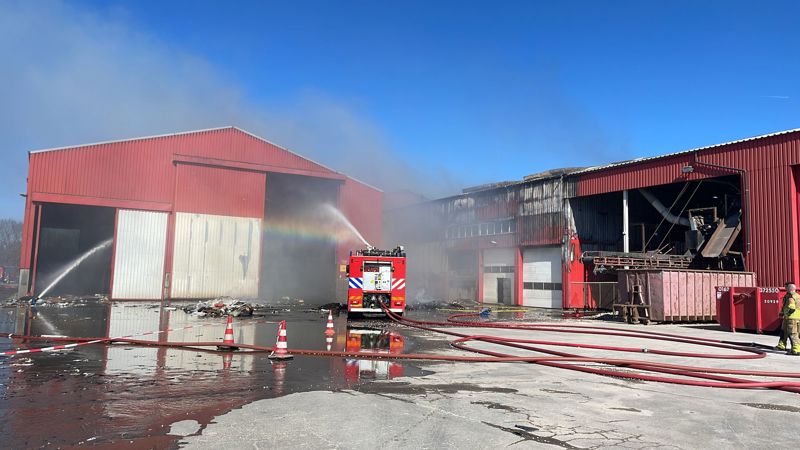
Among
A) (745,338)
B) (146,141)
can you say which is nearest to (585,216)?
(745,338)

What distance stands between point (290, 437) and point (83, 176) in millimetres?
30055

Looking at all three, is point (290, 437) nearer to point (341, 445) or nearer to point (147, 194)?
point (341, 445)

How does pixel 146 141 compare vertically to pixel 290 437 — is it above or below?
above

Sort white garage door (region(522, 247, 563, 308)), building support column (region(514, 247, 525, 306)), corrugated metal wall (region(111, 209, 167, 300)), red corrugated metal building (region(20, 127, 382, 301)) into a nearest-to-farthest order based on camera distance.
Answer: red corrugated metal building (region(20, 127, 382, 301))
corrugated metal wall (region(111, 209, 167, 300))
white garage door (region(522, 247, 563, 308))
building support column (region(514, 247, 525, 306))

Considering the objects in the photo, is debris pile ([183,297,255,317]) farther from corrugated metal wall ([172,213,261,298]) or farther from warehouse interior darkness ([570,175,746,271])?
warehouse interior darkness ([570,175,746,271])

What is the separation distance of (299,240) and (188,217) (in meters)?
8.28

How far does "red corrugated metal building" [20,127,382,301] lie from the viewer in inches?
1148

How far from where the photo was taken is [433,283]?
1543 inches

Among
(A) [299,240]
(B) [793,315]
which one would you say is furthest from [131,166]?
(B) [793,315]

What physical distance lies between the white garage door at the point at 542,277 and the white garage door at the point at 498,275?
1.09 m

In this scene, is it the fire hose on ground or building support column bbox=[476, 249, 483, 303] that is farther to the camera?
building support column bbox=[476, 249, 483, 303]

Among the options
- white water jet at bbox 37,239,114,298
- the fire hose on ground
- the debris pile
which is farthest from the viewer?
white water jet at bbox 37,239,114,298

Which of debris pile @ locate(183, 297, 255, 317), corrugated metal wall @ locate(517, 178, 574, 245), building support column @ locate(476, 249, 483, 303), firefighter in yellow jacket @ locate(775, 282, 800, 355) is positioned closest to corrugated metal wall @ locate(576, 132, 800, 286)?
corrugated metal wall @ locate(517, 178, 574, 245)

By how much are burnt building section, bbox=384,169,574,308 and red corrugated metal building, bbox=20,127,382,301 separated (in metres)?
5.56
